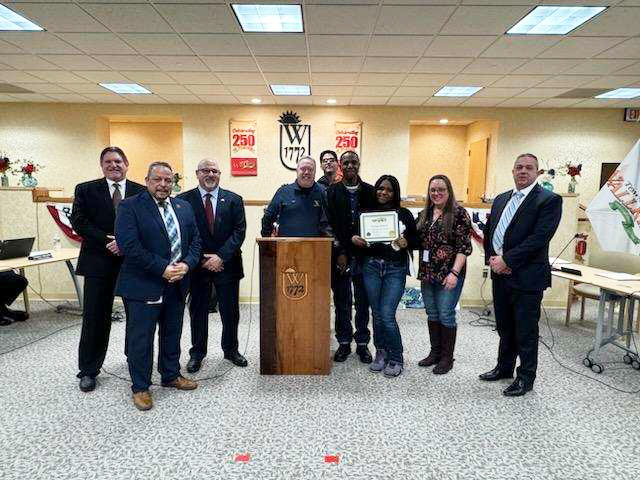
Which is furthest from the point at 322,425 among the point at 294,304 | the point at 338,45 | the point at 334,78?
the point at 334,78

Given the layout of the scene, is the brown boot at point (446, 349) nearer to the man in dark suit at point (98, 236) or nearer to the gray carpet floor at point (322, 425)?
the gray carpet floor at point (322, 425)

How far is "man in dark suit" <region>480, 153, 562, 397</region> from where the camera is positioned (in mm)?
2494

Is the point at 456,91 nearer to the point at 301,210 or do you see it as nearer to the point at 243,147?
the point at 243,147

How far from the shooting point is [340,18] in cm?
353

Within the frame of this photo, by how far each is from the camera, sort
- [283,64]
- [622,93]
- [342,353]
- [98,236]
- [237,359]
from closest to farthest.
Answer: [98,236] < [237,359] < [342,353] < [283,64] < [622,93]

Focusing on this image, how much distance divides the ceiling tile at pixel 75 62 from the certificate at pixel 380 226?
426 cm

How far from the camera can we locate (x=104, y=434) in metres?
2.17

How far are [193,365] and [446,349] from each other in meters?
2.02

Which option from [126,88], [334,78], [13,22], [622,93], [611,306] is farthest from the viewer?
[126,88]

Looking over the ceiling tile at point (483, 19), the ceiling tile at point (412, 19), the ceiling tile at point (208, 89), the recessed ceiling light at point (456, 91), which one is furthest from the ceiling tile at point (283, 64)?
the recessed ceiling light at point (456, 91)

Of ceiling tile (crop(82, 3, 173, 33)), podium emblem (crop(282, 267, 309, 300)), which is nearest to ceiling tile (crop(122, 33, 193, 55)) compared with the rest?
ceiling tile (crop(82, 3, 173, 33))

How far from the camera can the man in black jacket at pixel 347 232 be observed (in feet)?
9.38

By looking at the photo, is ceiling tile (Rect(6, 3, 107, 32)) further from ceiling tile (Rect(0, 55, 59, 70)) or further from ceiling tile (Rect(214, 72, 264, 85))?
ceiling tile (Rect(214, 72, 264, 85))

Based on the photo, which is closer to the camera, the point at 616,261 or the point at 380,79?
the point at 616,261
